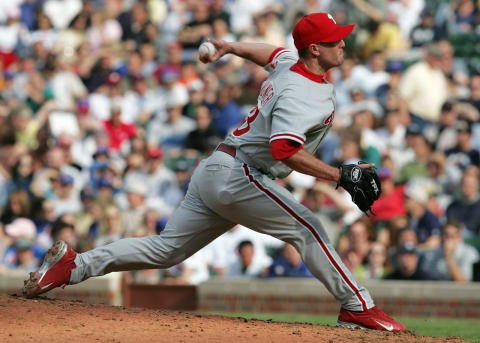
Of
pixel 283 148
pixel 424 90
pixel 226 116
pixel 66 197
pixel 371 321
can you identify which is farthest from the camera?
pixel 226 116

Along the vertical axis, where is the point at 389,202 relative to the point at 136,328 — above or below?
above

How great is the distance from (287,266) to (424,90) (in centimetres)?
407

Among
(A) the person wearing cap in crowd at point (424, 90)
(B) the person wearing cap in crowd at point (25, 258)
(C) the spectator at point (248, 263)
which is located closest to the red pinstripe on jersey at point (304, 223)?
(C) the spectator at point (248, 263)

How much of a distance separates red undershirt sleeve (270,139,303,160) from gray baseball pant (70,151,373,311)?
1.36 feet

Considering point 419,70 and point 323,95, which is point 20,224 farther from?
point 323,95

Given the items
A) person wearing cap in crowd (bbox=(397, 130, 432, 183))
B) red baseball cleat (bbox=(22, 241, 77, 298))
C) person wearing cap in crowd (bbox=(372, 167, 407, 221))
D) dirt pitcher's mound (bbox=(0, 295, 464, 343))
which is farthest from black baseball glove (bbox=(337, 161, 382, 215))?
person wearing cap in crowd (bbox=(397, 130, 432, 183))

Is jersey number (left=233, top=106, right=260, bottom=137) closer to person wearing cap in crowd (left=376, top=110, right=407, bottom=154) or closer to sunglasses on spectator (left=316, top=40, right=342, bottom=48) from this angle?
sunglasses on spectator (left=316, top=40, right=342, bottom=48)

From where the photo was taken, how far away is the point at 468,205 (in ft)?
33.6

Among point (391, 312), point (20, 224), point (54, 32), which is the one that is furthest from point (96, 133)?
point (391, 312)

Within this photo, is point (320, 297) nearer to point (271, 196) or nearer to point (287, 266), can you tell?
point (287, 266)

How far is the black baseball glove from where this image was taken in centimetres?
547

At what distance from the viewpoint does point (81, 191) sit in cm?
1191

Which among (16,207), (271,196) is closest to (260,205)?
(271,196)

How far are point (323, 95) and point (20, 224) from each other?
6.58 metres
